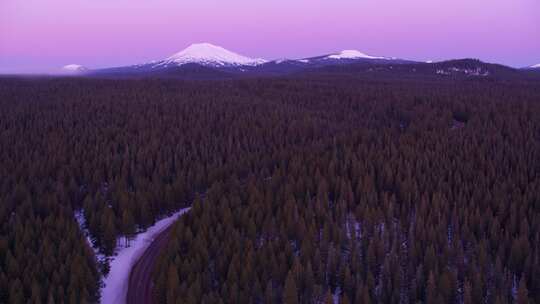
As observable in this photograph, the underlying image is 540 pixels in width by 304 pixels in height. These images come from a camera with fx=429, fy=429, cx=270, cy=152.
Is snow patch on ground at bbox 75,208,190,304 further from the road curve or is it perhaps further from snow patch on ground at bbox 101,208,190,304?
the road curve

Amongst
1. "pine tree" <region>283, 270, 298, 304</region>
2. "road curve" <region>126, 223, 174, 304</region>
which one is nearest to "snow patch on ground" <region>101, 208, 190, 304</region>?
"road curve" <region>126, 223, 174, 304</region>

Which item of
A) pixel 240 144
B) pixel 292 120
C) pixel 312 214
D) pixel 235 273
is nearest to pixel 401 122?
pixel 292 120

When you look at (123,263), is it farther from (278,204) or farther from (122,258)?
(278,204)

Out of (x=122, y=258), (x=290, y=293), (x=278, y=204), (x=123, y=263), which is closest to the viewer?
(x=290, y=293)

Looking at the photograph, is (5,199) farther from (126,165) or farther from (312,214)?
(312,214)

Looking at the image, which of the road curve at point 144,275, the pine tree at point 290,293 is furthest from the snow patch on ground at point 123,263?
the pine tree at point 290,293

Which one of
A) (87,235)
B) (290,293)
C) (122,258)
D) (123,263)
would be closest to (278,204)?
(122,258)
